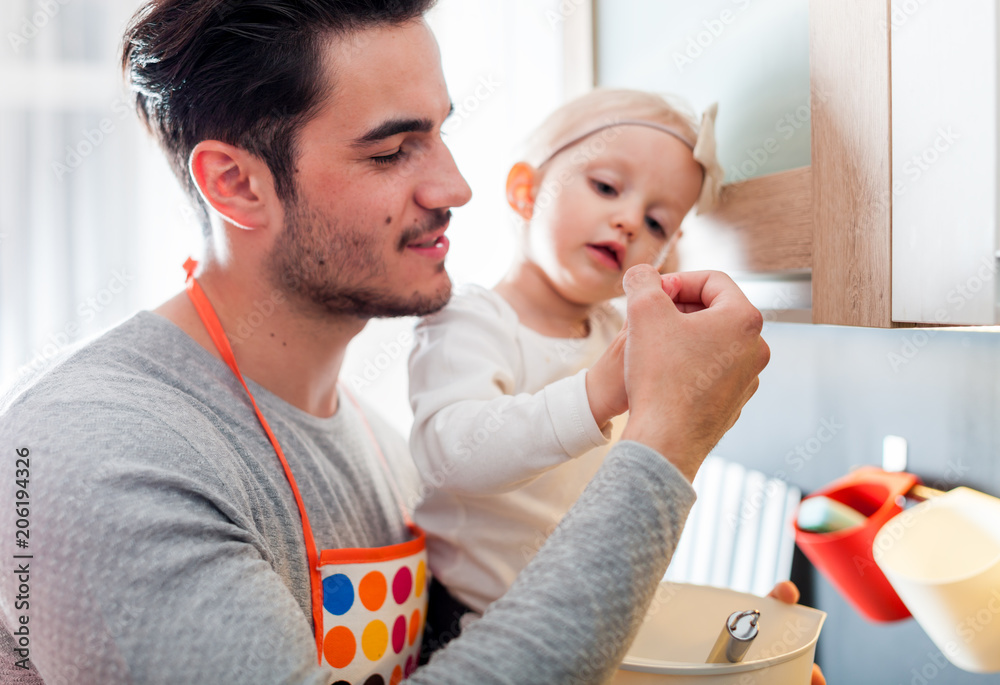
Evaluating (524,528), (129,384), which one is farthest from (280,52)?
(524,528)

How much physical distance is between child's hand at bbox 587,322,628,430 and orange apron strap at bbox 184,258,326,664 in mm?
374

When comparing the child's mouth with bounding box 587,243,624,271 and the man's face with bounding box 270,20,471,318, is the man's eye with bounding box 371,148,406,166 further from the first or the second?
the child's mouth with bounding box 587,243,624,271

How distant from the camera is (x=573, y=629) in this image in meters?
0.52

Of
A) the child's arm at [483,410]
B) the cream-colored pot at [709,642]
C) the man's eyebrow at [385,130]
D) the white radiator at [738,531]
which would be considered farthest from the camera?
the white radiator at [738,531]

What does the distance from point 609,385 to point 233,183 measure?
1.90 feet

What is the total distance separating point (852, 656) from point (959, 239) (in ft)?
2.48

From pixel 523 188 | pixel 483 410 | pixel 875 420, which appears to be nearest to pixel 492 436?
pixel 483 410

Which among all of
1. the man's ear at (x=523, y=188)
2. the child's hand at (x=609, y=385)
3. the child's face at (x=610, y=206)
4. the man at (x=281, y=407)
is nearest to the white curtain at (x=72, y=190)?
the man at (x=281, y=407)

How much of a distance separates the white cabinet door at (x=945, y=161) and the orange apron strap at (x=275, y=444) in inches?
27.1

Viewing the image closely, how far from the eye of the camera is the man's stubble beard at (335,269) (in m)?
0.88

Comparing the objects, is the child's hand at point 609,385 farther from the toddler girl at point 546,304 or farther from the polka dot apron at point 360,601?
the polka dot apron at point 360,601

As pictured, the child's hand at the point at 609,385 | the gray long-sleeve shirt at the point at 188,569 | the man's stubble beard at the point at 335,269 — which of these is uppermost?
the man's stubble beard at the point at 335,269

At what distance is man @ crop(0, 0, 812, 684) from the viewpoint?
53 cm

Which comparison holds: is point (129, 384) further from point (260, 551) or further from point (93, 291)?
point (93, 291)
